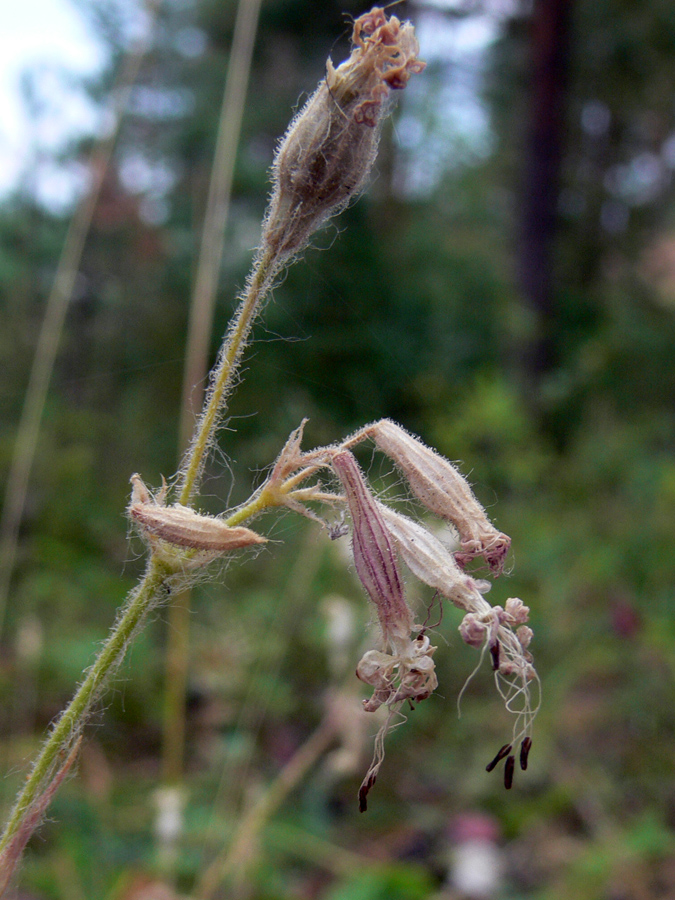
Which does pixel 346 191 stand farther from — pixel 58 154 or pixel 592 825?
pixel 58 154

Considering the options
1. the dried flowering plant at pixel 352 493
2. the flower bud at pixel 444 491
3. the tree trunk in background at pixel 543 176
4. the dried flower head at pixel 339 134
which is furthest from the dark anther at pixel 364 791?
the tree trunk in background at pixel 543 176

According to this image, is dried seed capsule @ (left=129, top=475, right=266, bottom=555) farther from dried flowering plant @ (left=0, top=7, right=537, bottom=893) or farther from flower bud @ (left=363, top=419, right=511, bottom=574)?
flower bud @ (left=363, top=419, right=511, bottom=574)

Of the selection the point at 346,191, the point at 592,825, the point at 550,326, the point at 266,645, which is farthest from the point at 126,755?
the point at 550,326

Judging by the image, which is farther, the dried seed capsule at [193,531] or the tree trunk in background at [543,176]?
the tree trunk in background at [543,176]

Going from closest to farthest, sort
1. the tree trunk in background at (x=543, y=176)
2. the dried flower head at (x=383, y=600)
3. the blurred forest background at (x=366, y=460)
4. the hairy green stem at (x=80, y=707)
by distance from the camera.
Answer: the hairy green stem at (x=80, y=707)
the dried flower head at (x=383, y=600)
the blurred forest background at (x=366, y=460)
the tree trunk in background at (x=543, y=176)

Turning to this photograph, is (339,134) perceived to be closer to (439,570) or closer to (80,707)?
(439,570)

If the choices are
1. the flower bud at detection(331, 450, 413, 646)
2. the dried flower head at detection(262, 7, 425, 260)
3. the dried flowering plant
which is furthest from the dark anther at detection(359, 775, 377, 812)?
the dried flower head at detection(262, 7, 425, 260)

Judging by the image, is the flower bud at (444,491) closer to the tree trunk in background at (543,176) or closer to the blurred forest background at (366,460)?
the blurred forest background at (366,460)
